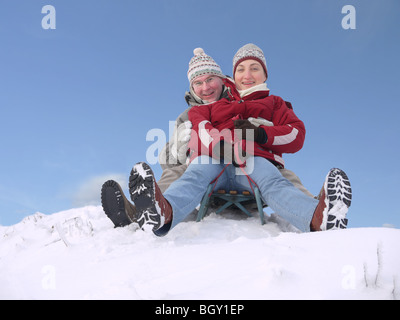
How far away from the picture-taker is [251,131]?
314 centimetres

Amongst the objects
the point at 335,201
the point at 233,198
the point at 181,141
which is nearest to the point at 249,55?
the point at 181,141

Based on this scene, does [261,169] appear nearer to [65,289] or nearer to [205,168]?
[205,168]

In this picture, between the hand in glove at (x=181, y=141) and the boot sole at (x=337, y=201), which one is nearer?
the boot sole at (x=337, y=201)

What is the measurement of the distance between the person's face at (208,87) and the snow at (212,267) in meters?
2.16

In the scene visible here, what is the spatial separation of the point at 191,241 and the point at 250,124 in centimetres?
137

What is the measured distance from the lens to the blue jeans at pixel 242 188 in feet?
8.29

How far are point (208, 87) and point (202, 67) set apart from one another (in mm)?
323

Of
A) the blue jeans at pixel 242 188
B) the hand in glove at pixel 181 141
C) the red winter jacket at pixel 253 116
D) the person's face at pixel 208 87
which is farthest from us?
the person's face at pixel 208 87

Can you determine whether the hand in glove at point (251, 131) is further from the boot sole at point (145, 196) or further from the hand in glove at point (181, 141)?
the boot sole at point (145, 196)

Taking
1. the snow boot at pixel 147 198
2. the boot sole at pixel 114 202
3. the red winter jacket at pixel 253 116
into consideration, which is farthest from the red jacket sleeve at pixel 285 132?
the boot sole at pixel 114 202

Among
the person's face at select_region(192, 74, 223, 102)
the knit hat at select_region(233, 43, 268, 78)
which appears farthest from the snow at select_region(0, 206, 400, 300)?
the knit hat at select_region(233, 43, 268, 78)

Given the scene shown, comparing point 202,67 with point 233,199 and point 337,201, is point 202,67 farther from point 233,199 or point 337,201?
point 337,201

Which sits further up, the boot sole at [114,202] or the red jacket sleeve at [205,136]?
the red jacket sleeve at [205,136]

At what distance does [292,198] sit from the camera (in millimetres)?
2654
